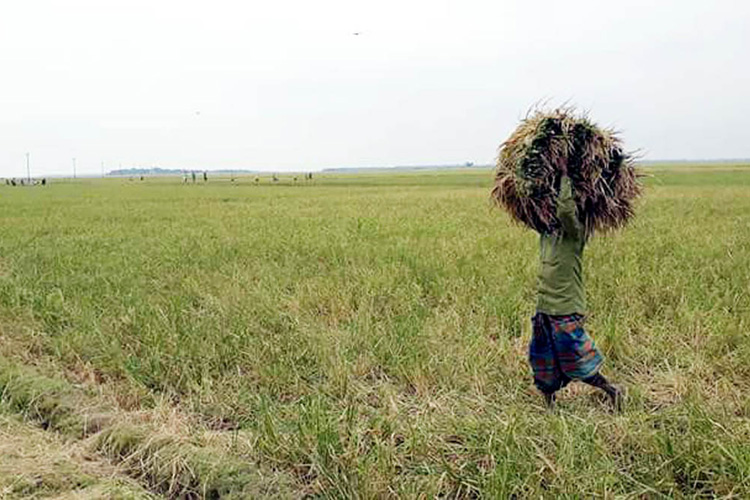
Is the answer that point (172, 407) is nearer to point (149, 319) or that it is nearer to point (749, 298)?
point (149, 319)

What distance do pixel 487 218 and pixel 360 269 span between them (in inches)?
297

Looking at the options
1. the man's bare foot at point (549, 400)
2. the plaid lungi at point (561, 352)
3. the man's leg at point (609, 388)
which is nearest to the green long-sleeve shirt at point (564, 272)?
the plaid lungi at point (561, 352)

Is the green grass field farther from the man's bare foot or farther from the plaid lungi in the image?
the plaid lungi

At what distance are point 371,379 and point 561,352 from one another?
50.5 inches

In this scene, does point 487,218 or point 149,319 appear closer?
point 149,319

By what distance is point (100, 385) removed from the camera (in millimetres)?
3648

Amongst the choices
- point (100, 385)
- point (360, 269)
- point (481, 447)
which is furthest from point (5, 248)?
point (481, 447)

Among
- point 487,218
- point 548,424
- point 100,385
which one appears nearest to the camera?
point 548,424

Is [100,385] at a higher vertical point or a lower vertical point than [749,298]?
lower

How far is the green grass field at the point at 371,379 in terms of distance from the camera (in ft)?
8.00

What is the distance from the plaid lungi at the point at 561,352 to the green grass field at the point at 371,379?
21cm

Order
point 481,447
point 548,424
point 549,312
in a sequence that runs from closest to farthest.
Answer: point 481,447 → point 548,424 → point 549,312

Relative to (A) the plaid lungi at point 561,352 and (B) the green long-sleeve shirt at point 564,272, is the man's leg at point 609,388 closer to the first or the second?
(A) the plaid lungi at point 561,352

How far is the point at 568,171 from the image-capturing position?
9.73 ft
